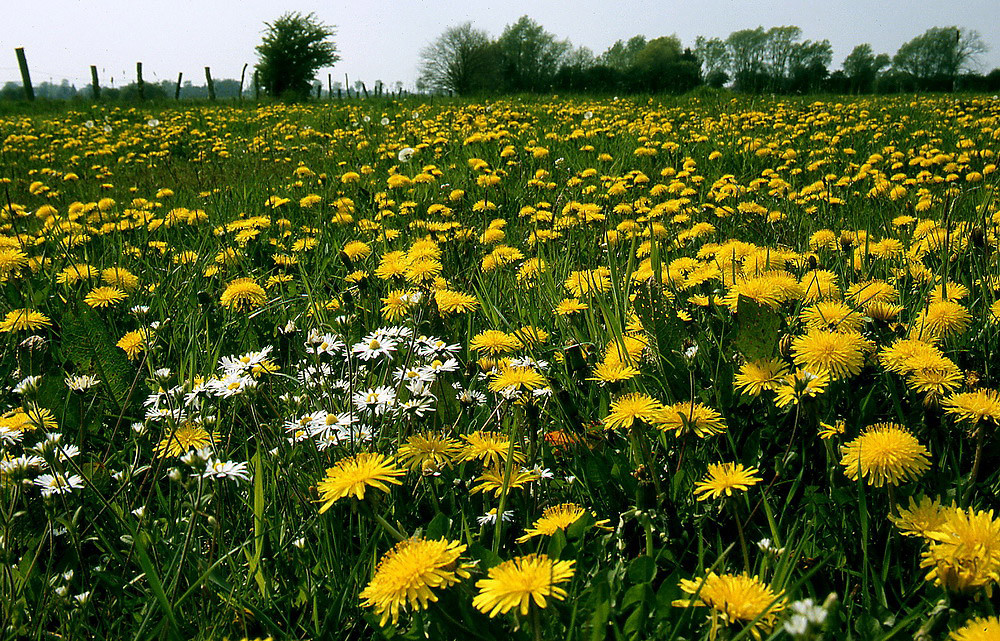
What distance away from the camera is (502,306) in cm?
220

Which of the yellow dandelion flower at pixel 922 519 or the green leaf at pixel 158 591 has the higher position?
the yellow dandelion flower at pixel 922 519

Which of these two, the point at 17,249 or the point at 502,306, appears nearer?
the point at 502,306

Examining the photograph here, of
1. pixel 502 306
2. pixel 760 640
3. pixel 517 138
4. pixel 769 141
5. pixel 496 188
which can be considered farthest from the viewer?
pixel 517 138

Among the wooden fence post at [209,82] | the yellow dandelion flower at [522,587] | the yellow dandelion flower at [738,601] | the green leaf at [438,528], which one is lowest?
the green leaf at [438,528]

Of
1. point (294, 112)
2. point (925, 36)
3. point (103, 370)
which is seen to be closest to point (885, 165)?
point (103, 370)

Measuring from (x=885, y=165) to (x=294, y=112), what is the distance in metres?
9.39

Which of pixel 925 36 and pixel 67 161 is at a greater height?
pixel 925 36

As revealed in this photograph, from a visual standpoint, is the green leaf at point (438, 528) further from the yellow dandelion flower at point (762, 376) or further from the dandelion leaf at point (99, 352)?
the dandelion leaf at point (99, 352)

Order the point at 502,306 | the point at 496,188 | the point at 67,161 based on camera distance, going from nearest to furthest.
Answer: the point at 502,306 < the point at 496,188 < the point at 67,161

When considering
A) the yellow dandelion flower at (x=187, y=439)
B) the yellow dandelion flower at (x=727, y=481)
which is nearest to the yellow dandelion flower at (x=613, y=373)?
the yellow dandelion flower at (x=727, y=481)

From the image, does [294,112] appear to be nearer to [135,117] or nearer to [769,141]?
[135,117]

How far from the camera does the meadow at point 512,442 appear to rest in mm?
925

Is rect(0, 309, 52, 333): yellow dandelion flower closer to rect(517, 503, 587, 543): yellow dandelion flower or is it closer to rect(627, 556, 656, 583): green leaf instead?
rect(517, 503, 587, 543): yellow dandelion flower

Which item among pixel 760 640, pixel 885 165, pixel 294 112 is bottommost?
pixel 760 640
